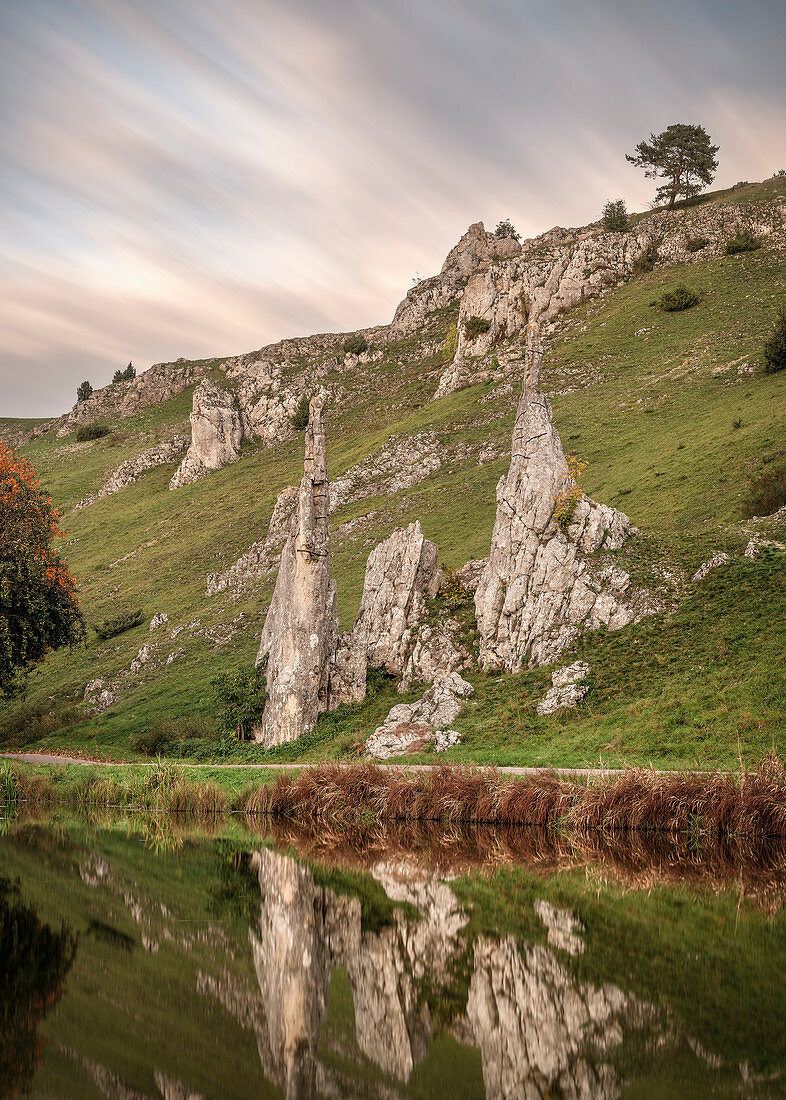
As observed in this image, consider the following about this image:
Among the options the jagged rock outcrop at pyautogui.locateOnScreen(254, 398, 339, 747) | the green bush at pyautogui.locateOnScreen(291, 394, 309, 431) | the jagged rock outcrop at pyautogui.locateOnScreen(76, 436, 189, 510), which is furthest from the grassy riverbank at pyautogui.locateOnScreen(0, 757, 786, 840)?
the jagged rock outcrop at pyautogui.locateOnScreen(76, 436, 189, 510)

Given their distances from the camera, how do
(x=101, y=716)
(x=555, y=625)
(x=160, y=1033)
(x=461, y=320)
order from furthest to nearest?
(x=461, y=320) < (x=101, y=716) < (x=555, y=625) < (x=160, y=1033)

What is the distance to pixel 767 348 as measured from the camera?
6431 cm

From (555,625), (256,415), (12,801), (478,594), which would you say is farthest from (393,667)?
(256,415)

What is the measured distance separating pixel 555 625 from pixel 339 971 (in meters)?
27.3

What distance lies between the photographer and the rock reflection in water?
32.3ft

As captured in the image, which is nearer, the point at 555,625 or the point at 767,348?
the point at 555,625

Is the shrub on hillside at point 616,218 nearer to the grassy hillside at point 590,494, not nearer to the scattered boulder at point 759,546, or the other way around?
the grassy hillside at point 590,494

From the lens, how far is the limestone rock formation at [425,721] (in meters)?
34.0

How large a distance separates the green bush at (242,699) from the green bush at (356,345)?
9043cm

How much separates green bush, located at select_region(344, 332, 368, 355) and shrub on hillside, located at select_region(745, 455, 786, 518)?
292 feet

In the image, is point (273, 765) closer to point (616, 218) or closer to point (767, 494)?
point (767, 494)

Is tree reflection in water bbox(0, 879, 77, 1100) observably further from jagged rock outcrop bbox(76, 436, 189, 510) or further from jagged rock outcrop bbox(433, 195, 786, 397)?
jagged rock outcrop bbox(76, 436, 189, 510)

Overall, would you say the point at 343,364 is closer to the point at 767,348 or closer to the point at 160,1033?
the point at 767,348

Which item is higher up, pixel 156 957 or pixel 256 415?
pixel 256 415
